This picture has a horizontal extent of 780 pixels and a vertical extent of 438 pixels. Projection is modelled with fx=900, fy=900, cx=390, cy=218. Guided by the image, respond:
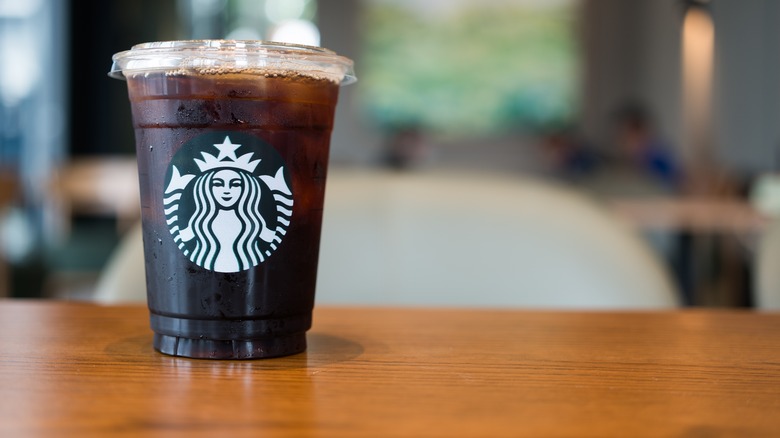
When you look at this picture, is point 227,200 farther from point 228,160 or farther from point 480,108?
point 480,108

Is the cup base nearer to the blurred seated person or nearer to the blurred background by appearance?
the blurred background

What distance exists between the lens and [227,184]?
0.44 metres

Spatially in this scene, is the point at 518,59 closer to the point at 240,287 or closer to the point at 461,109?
the point at 461,109

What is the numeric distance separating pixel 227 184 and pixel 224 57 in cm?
6

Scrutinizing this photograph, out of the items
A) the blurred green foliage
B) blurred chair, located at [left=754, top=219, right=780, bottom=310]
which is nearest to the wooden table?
blurred chair, located at [left=754, top=219, right=780, bottom=310]

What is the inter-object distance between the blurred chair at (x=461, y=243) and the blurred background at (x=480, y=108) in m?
1.54

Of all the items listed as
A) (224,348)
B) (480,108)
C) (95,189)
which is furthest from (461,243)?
(480,108)

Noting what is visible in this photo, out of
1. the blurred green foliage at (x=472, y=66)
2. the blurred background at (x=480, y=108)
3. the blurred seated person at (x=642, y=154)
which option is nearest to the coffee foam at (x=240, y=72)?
the blurred background at (x=480, y=108)

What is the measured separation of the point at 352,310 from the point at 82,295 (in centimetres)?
277

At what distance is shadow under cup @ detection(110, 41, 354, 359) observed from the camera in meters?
0.44

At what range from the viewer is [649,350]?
507mm

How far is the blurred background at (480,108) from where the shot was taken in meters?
3.44

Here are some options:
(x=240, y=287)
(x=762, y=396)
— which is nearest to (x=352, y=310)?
(x=240, y=287)

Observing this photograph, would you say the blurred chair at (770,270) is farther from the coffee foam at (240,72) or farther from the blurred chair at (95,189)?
the blurred chair at (95,189)
